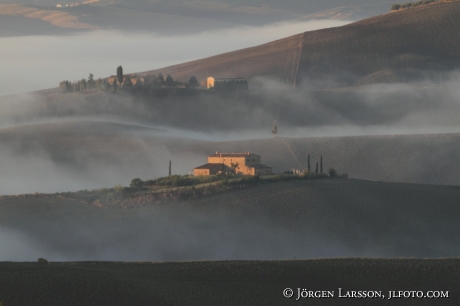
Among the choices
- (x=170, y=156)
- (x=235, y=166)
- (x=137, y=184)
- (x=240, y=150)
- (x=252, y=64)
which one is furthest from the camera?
(x=252, y=64)

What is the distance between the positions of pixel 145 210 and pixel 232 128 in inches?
1686

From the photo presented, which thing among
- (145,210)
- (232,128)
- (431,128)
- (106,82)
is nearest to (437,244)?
(145,210)

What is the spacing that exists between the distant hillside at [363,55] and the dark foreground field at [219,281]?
3036 inches

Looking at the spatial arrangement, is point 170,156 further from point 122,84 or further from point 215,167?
point 122,84

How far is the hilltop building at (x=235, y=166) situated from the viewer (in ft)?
247

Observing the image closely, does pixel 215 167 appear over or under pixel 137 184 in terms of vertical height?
→ over

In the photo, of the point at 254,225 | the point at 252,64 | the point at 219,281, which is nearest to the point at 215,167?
the point at 254,225

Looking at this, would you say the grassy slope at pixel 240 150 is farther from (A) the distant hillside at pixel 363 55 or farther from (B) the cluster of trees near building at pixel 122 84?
(A) the distant hillside at pixel 363 55

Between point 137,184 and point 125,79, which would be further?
point 125,79

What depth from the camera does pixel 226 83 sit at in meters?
122

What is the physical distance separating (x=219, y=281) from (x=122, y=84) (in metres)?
74.8

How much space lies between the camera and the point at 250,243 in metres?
59.5

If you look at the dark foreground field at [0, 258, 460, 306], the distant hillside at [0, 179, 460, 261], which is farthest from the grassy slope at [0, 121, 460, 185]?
the dark foreground field at [0, 258, 460, 306]

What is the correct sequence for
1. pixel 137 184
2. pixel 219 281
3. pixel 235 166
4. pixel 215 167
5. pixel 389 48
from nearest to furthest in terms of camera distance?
pixel 219 281 → pixel 137 184 → pixel 215 167 → pixel 235 166 → pixel 389 48
